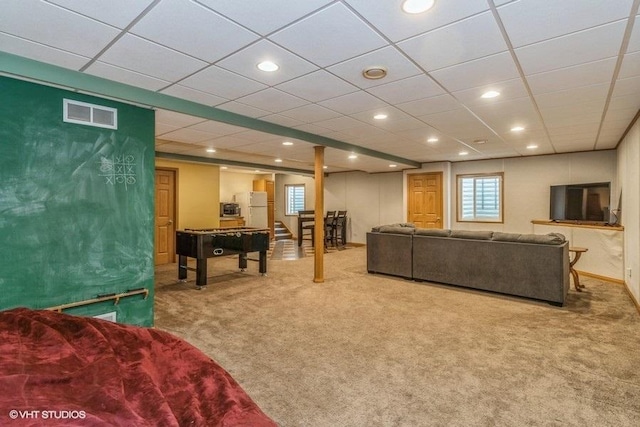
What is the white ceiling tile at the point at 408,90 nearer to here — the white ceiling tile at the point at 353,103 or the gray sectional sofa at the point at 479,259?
the white ceiling tile at the point at 353,103

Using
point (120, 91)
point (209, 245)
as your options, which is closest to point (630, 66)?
point (120, 91)

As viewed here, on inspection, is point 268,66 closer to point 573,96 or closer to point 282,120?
point 282,120

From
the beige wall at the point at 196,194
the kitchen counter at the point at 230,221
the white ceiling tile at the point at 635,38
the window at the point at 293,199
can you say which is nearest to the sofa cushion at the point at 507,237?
the white ceiling tile at the point at 635,38

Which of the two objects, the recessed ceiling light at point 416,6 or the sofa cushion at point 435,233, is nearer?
the recessed ceiling light at point 416,6

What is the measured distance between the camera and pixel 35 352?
3.96 feet

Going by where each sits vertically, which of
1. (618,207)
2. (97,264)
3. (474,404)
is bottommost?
(474,404)

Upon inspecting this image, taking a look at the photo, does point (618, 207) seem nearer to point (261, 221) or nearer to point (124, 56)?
point (124, 56)

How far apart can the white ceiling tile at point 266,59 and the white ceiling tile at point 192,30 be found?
10cm

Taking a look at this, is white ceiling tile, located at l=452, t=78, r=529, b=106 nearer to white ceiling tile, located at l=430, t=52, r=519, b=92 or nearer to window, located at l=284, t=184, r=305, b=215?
white ceiling tile, located at l=430, t=52, r=519, b=92

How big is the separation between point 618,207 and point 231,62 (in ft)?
22.1

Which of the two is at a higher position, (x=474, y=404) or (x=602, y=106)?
(x=602, y=106)

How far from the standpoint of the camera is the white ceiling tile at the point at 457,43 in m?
2.06

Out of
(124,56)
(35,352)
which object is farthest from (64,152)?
(35,352)

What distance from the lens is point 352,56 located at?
2467mm
